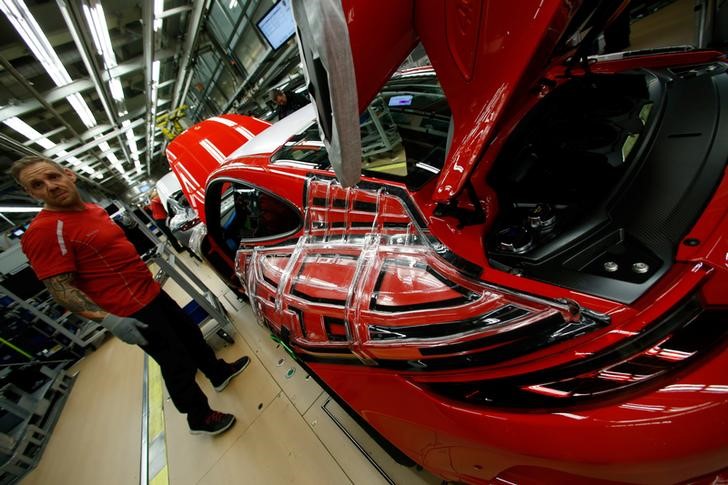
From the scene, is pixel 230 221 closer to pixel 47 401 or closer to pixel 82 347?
pixel 47 401

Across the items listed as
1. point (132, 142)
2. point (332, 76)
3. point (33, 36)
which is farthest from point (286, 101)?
point (132, 142)

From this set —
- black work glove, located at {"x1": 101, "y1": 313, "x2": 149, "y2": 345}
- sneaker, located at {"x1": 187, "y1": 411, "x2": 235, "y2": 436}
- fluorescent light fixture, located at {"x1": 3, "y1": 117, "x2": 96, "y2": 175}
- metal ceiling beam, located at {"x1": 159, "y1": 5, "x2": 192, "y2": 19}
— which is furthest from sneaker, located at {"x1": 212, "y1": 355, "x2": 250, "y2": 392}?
fluorescent light fixture, located at {"x1": 3, "y1": 117, "x2": 96, "y2": 175}

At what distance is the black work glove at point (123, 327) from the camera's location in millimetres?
1578

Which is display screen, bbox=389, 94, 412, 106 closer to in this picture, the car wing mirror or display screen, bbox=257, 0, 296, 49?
the car wing mirror

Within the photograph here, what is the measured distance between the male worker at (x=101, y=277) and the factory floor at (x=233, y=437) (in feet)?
0.74

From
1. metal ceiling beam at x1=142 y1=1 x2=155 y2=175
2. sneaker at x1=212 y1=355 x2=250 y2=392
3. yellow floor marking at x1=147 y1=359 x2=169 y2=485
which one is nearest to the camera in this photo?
yellow floor marking at x1=147 y1=359 x2=169 y2=485

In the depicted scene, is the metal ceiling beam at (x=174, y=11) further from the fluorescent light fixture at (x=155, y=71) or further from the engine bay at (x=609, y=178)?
the engine bay at (x=609, y=178)

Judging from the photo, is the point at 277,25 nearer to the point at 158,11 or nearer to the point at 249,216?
the point at 158,11

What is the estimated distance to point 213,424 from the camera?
73.2 inches

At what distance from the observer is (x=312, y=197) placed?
47.5 inches

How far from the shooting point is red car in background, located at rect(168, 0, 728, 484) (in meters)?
0.54

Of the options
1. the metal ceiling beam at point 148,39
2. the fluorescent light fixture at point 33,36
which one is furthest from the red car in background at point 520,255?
the metal ceiling beam at point 148,39

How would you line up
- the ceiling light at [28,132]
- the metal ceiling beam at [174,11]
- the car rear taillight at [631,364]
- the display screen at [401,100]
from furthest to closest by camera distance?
the ceiling light at [28,132] < the metal ceiling beam at [174,11] < the display screen at [401,100] < the car rear taillight at [631,364]

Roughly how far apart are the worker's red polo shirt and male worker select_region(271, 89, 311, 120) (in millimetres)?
3544
